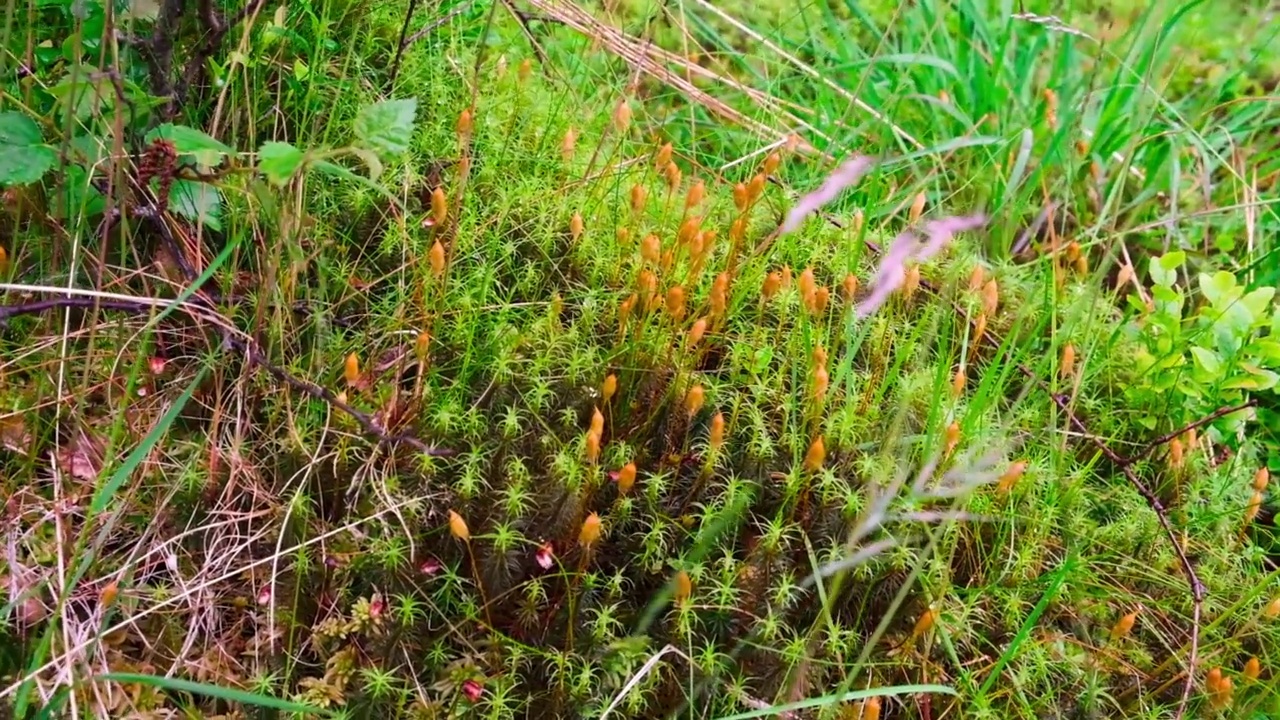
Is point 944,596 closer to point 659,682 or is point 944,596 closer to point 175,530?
point 659,682

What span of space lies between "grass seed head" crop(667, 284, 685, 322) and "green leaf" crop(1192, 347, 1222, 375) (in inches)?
41.6

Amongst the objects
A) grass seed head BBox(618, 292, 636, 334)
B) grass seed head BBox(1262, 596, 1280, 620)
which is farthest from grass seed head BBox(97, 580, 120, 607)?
grass seed head BBox(1262, 596, 1280, 620)

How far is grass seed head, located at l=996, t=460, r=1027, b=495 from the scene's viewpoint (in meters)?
1.58

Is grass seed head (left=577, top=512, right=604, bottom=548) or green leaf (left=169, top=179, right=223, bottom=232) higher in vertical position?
green leaf (left=169, top=179, right=223, bottom=232)

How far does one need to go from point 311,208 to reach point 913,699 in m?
1.38

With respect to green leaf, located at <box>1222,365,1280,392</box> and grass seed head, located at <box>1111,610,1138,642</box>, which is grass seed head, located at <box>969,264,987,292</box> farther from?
grass seed head, located at <box>1111,610,1138,642</box>

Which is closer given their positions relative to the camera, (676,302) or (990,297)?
(676,302)

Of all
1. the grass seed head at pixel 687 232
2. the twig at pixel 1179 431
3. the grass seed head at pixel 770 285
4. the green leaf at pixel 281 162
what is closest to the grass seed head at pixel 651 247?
the grass seed head at pixel 687 232

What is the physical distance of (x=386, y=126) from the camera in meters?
1.46

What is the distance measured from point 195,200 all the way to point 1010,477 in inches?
56.8

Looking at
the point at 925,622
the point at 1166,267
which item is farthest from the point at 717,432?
the point at 1166,267

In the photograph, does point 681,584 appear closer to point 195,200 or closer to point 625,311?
point 625,311

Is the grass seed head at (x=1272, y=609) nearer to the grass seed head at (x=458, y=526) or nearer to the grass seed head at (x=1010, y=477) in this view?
the grass seed head at (x=1010, y=477)

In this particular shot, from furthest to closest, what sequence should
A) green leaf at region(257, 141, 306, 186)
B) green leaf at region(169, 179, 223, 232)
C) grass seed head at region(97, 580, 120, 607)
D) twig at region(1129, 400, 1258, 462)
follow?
twig at region(1129, 400, 1258, 462) < green leaf at region(169, 179, 223, 232) < grass seed head at region(97, 580, 120, 607) < green leaf at region(257, 141, 306, 186)
